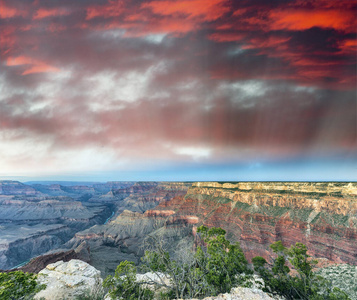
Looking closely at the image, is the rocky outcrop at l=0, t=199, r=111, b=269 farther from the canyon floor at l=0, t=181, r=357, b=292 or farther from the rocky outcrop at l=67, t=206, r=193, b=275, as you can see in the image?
the rocky outcrop at l=67, t=206, r=193, b=275

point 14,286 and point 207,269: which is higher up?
point 207,269

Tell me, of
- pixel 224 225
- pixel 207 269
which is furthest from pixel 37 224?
pixel 207 269

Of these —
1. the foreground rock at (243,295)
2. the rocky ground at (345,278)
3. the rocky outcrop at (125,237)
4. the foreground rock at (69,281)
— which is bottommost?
the rocky outcrop at (125,237)

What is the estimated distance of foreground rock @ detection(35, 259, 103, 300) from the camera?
61.0ft

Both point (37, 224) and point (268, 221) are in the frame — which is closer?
point (268, 221)

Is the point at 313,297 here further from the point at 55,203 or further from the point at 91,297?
the point at 55,203

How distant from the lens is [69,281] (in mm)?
21641

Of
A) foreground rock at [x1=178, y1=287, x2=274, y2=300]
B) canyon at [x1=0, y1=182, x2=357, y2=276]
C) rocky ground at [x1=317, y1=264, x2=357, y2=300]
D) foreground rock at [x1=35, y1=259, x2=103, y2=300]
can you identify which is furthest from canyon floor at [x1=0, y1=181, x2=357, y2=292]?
foreground rock at [x1=35, y1=259, x2=103, y2=300]

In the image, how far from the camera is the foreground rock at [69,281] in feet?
61.0

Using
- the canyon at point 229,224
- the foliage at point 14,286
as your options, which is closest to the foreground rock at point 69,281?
the foliage at point 14,286

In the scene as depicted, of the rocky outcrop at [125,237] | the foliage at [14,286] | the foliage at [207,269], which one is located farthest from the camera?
the rocky outcrop at [125,237]

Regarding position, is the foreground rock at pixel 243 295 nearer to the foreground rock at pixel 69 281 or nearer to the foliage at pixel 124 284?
the foliage at pixel 124 284

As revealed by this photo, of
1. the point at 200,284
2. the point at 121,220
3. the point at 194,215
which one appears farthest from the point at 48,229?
the point at 200,284

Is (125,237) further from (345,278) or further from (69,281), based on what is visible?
(345,278)
